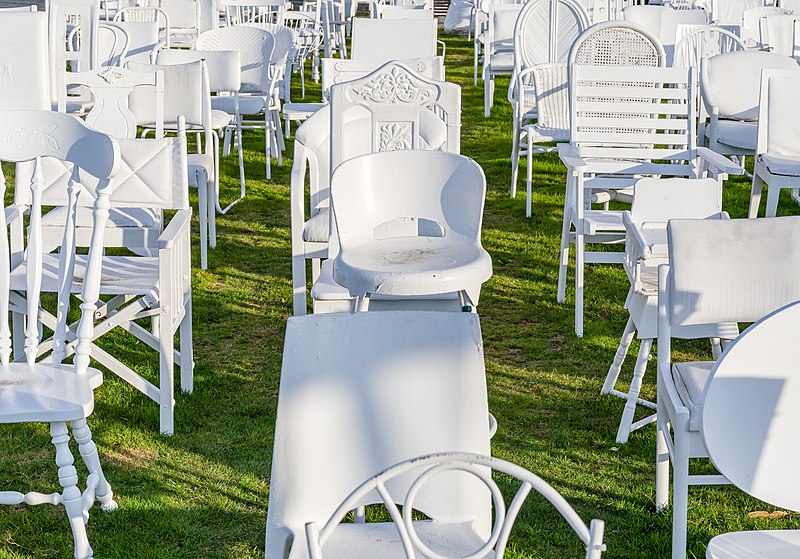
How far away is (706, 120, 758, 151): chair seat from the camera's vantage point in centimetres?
612

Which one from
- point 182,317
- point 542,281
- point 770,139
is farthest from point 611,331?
point 182,317

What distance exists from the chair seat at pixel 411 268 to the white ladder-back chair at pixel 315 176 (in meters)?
1.02

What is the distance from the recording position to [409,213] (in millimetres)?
3434

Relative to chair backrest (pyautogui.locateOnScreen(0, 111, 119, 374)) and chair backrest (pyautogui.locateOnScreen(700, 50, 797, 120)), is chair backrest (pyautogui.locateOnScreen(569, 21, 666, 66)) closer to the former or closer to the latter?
chair backrest (pyautogui.locateOnScreen(700, 50, 797, 120))

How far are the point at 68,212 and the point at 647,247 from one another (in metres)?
1.80

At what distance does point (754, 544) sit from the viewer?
7.04 ft

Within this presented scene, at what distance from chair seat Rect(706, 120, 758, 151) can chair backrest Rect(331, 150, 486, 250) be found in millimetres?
3180

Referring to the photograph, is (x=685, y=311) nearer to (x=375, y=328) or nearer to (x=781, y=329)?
(x=781, y=329)

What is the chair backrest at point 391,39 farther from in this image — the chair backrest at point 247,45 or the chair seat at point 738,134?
the chair seat at point 738,134

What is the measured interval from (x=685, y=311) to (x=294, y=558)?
3.98 feet

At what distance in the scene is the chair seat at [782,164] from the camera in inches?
190

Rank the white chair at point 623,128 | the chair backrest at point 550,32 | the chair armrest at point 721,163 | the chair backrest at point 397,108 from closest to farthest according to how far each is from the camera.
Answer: the chair backrest at point 397,108 → the chair armrest at point 721,163 → the white chair at point 623,128 → the chair backrest at point 550,32

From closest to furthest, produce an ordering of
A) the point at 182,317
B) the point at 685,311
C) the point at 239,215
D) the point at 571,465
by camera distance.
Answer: the point at 685,311 < the point at 571,465 < the point at 182,317 < the point at 239,215

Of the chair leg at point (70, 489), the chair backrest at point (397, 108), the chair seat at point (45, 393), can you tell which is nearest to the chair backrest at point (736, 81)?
the chair backrest at point (397, 108)
